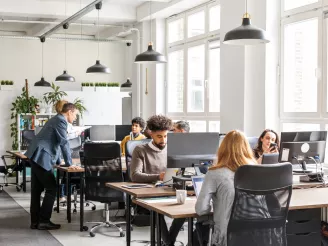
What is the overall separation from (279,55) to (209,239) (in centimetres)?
487

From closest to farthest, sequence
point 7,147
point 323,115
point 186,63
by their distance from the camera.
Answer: point 323,115, point 186,63, point 7,147

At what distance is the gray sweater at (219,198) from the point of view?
3.51 m

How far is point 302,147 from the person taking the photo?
5293 mm

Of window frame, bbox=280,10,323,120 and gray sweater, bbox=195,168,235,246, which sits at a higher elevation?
window frame, bbox=280,10,323,120

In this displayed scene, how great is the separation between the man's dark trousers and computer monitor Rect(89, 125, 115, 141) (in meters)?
3.34

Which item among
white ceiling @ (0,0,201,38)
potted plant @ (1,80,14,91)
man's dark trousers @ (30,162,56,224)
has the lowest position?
man's dark trousers @ (30,162,56,224)

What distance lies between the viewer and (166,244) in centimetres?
456

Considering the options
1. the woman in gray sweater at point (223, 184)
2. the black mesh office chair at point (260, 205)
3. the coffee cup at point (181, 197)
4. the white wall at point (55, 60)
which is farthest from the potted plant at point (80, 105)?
the black mesh office chair at point (260, 205)

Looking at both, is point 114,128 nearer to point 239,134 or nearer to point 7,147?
point 7,147

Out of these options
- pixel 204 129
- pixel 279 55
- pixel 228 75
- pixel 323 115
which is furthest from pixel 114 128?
pixel 323 115

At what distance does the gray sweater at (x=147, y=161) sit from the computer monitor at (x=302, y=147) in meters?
1.18

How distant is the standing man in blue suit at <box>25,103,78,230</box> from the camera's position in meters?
6.48

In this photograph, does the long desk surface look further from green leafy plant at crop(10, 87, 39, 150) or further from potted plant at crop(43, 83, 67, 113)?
potted plant at crop(43, 83, 67, 113)

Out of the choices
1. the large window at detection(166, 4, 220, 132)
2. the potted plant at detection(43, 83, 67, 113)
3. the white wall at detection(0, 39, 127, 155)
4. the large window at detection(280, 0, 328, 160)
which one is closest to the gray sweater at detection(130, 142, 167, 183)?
the large window at detection(280, 0, 328, 160)
